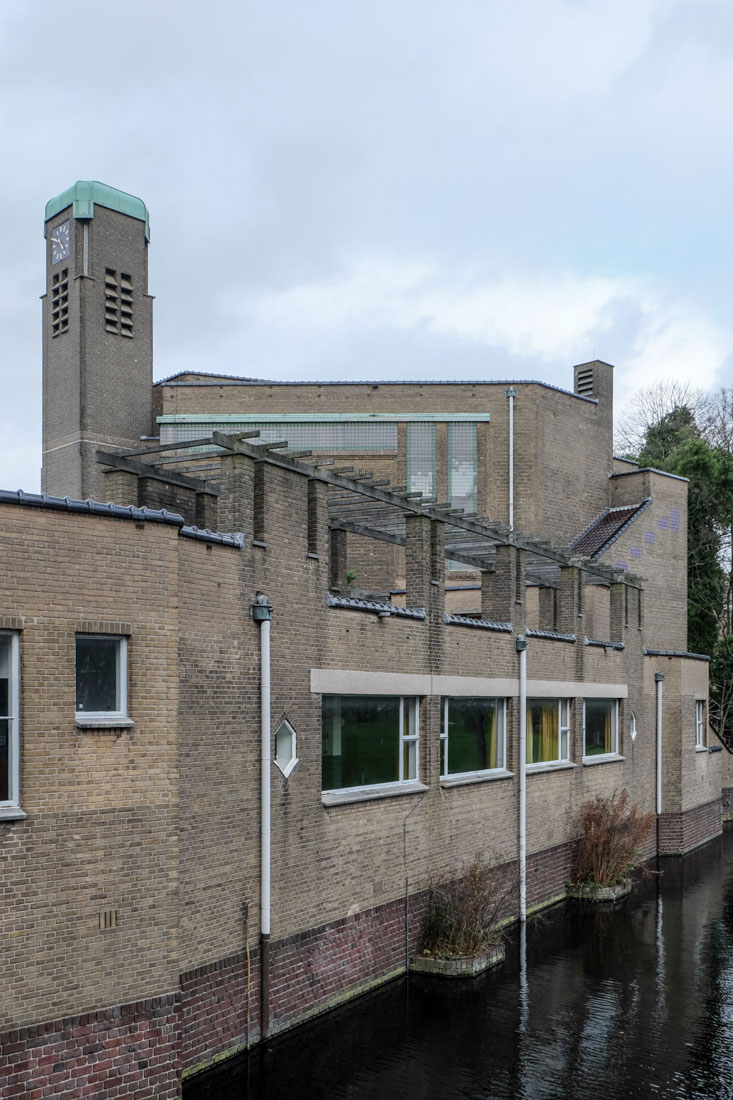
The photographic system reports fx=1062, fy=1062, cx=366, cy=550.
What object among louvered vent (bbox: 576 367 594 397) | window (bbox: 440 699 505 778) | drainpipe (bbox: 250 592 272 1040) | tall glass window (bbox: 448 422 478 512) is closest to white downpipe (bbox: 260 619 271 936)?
drainpipe (bbox: 250 592 272 1040)

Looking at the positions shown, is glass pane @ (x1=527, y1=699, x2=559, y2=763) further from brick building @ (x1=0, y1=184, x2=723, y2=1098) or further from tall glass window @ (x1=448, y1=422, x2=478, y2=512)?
tall glass window @ (x1=448, y1=422, x2=478, y2=512)

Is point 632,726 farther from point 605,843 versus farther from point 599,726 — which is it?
point 605,843

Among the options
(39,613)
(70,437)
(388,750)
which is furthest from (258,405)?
(39,613)

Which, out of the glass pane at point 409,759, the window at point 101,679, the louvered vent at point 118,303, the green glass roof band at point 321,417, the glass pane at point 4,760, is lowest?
the glass pane at point 409,759

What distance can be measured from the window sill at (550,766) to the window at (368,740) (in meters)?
4.70

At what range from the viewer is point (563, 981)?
16062 mm

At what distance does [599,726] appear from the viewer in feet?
82.0

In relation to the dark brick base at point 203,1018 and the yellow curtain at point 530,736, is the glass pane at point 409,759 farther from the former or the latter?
the yellow curtain at point 530,736

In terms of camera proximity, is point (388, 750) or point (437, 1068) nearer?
point (437, 1068)

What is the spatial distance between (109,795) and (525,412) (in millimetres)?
26763

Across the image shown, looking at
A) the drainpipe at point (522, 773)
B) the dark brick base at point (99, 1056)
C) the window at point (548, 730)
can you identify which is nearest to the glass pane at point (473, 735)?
the drainpipe at point (522, 773)

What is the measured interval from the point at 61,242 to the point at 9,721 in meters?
32.5

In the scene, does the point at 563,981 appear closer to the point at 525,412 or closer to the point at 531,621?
the point at 531,621

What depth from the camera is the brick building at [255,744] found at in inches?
397
